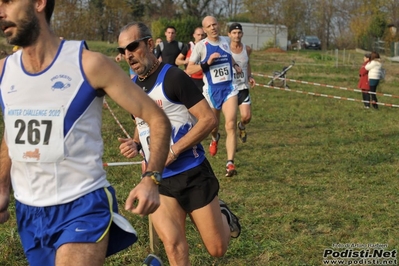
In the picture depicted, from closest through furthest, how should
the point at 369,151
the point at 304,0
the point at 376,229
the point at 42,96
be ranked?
1. the point at 42,96
2. the point at 376,229
3. the point at 369,151
4. the point at 304,0

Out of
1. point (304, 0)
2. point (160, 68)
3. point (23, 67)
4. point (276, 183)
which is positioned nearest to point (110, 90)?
point (23, 67)

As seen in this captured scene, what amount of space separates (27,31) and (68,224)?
89 cm

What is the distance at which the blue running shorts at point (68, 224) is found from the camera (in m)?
2.84

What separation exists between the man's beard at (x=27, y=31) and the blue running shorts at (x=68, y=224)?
0.76 meters

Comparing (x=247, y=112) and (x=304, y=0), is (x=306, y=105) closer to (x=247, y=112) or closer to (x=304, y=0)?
(x=247, y=112)

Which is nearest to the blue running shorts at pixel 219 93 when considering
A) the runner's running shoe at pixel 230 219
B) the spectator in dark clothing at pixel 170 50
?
the spectator in dark clothing at pixel 170 50

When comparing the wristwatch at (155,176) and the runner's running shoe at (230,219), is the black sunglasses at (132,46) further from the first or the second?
the wristwatch at (155,176)

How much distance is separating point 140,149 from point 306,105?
13.7m

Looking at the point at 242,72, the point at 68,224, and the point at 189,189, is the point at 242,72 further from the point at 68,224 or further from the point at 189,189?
the point at 68,224

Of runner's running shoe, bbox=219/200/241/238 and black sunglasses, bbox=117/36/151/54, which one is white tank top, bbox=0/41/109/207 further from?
runner's running shoe, bbox=219/200/241/238

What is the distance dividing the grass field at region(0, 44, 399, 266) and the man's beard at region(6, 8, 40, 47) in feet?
8.70

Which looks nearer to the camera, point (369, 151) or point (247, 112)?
point (247, 112)

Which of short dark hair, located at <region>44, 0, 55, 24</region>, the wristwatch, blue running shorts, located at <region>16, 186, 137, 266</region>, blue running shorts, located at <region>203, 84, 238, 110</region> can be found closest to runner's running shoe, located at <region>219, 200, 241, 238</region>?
blue running shorts, located at <region>16, 186, 137, 266</region>

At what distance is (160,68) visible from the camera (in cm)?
443
